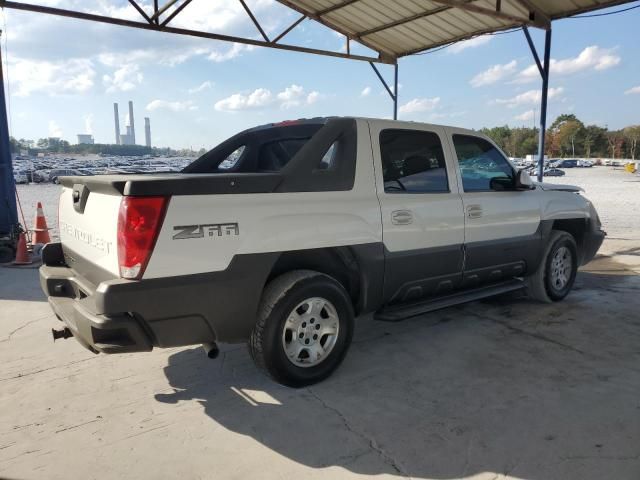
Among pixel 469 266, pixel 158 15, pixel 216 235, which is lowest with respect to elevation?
pixel 469 266

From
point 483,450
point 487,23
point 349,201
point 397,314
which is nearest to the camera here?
point 483,450

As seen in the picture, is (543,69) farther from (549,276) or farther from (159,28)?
(159,28)

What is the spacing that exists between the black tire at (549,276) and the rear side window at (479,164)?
1.08 meters

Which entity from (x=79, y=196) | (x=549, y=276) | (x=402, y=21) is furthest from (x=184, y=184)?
(x=402, y=21)

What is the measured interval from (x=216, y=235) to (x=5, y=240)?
7.01 m

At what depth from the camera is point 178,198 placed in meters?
2.75

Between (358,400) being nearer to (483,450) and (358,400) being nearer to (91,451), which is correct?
(483,450)

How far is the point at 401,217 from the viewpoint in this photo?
12.6 feet

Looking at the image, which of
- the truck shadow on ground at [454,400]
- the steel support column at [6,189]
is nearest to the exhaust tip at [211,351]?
the truck shadow on ground at [454,400]

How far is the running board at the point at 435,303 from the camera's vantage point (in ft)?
12.8

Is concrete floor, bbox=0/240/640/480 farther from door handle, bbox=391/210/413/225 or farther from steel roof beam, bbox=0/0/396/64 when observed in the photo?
steel roof beam, bbox=0/0/396/64

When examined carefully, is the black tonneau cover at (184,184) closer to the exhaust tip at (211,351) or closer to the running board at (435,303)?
the exhaust tip at (211,351)

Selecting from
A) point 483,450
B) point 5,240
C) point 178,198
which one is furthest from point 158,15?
point 483,450

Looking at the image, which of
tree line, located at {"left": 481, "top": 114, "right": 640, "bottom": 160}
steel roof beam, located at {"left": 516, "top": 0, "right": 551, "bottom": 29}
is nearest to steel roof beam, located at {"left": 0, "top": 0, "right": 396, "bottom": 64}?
steel roof beam, located at {"left": 516, "top": 0, "right": 551, "bottom": 29}
